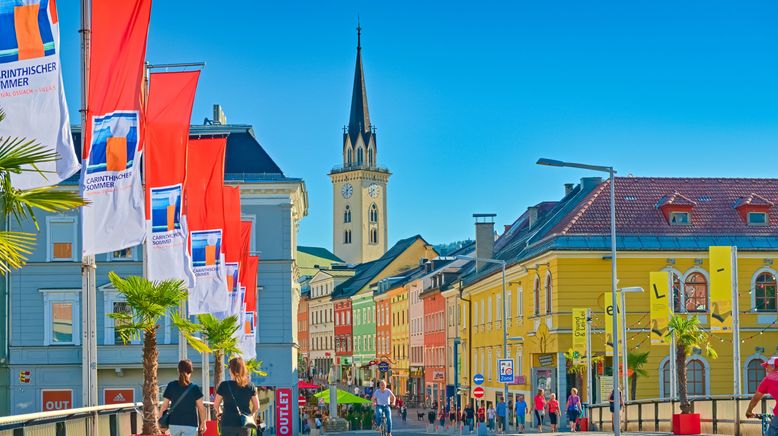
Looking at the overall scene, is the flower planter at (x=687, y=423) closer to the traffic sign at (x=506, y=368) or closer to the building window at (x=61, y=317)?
the traffic sign at (x=506, y=368)

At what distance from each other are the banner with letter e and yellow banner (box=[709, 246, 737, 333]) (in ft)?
91.3

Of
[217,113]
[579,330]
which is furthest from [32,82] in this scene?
[217,113]

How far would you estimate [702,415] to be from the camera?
3275 centimetres

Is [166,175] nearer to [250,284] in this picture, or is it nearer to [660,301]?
[250,284]

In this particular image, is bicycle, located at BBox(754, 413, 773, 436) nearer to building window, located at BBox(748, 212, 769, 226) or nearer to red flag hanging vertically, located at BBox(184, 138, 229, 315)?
red flag hanging vertically, located at BBox(184, 138, 229, 315)

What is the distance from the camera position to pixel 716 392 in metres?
52.7

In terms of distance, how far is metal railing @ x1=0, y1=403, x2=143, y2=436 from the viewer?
12.4m

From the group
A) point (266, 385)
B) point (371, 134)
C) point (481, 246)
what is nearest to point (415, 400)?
point (481, 246)

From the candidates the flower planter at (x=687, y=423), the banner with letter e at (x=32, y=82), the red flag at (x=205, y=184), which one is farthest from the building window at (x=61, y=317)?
the banner with letter e at (x=32, y=82)

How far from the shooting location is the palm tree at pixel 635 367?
51375 mm

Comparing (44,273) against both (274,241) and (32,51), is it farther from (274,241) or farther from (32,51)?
(32,51)

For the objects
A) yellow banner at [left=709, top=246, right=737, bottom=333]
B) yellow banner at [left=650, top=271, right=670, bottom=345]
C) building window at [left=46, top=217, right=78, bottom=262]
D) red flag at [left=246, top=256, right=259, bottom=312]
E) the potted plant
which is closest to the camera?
the potted plant

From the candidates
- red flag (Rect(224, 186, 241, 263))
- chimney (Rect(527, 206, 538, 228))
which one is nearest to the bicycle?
red flag (Rect(224, 186, 241, 263))

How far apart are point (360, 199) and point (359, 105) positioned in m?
15.3
